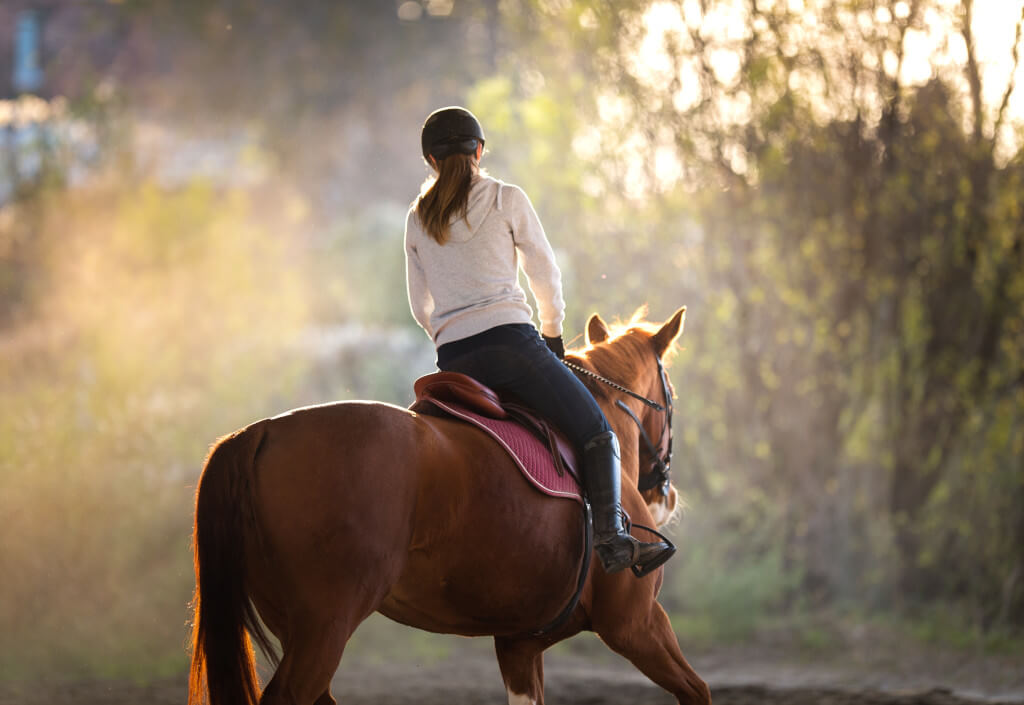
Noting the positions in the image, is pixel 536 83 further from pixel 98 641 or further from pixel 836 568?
pixel 98 641

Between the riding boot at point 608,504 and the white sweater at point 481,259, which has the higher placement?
the white sweater at point 481,259

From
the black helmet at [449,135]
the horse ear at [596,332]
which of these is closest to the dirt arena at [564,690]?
the horse ear at [596,332]

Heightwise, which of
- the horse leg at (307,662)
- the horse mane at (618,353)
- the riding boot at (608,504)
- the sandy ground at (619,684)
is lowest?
the sandy ground at (619,684)

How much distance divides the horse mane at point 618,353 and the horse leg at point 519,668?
991mm

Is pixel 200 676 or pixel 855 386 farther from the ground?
pixel 855 386

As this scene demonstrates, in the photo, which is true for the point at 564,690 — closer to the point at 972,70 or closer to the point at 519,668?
the point at 519,668

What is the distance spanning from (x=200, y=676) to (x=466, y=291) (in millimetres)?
1448

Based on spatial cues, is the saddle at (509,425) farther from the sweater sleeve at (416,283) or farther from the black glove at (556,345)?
the black glove at (556,345)

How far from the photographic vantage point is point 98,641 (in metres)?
7.40

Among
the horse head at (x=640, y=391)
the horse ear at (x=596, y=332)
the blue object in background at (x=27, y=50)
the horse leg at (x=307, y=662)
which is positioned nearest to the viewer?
the horse leg at (x=307, y=662)

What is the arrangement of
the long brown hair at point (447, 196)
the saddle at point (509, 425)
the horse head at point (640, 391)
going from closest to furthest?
the saddle at point (509, 425)
the long brown hair at point (447, 196)
the horse head at point (640, 391)

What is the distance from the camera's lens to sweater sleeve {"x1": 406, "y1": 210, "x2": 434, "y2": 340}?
147 inches

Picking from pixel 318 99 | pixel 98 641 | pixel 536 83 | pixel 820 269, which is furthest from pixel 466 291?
pixel 318 99

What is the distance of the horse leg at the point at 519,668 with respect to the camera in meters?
4.05
